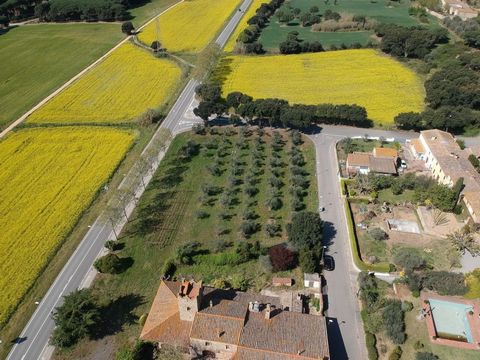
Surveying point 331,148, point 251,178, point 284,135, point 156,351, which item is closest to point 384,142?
point 331,148

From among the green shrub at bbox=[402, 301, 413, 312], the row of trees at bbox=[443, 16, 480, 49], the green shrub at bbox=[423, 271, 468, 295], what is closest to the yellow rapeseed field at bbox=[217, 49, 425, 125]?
the row of trees at bbox=[443, 16, 480, 49]

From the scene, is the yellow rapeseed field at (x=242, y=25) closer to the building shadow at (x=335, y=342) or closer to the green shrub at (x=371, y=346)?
the building shadow at (x=335, y=342)

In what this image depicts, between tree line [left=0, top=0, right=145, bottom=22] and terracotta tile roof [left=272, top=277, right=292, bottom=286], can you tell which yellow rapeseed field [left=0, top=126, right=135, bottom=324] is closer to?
terracotta tile roof [left=272, top=277, right=292, bottom=286]

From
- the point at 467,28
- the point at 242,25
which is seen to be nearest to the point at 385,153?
the point at 467,28

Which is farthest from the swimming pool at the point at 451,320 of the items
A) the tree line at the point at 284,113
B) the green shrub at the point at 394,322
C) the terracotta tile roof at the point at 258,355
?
the tree line at the point at 284,113

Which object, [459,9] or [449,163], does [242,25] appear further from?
[449,163]

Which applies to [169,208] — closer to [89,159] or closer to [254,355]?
[89,159]

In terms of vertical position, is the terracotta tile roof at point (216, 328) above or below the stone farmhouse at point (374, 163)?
above
